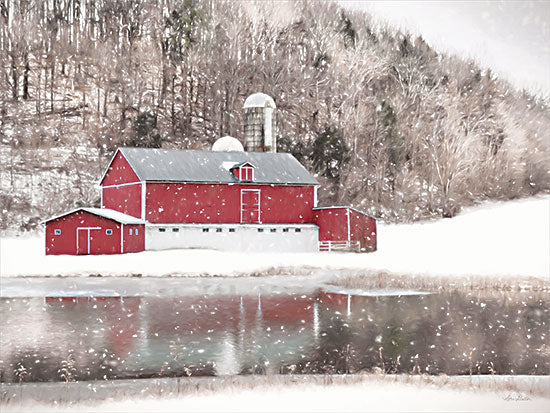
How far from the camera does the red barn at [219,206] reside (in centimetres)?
3375

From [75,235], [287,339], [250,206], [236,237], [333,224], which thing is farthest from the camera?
[333,224]

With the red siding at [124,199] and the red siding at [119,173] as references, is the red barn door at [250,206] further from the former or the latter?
the red siding at [119,173]

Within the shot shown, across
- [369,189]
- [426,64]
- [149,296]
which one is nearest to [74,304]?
[149,296]

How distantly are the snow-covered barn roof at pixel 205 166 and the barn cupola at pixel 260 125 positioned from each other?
479cm

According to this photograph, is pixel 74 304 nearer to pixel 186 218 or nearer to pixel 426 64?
pixel 186 218

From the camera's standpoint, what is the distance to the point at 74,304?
1841 centimetres

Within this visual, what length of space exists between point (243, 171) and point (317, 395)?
2695 centimetres

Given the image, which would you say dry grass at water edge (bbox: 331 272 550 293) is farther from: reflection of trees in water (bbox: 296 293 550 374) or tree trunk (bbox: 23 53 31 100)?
tree trunk (bbox: 23 53 31 100)

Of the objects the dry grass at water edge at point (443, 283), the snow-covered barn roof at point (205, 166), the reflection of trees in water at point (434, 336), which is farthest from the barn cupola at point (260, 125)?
the reflection of trees in water at point (434, 336)

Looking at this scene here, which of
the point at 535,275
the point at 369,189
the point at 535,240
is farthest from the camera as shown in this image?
the point at 369,189

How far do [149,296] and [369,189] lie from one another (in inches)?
1392

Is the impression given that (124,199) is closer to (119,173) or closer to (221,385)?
(119,173)

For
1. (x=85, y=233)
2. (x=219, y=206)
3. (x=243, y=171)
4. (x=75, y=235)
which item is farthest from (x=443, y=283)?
(x=75, y=235)

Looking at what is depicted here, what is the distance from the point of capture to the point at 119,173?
36438 millimetres
